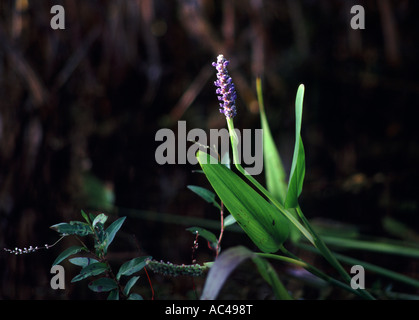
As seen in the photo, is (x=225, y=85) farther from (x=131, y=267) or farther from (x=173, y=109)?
(x=173, y=109)

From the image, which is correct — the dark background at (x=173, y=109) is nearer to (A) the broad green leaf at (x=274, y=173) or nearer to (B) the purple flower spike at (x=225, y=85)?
(A) the broad green leaf at (x=274, y=173)

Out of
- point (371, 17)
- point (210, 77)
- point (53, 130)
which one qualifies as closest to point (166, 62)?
point (210, 77)

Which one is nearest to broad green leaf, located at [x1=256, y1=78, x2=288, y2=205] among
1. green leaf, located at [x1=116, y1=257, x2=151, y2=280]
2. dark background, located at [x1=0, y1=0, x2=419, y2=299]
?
dark background, located at [x1=0, y1=0, x2=419, y2=299]

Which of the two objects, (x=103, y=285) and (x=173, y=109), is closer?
(x=103, y=285)

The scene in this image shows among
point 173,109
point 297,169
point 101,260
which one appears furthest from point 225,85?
point 173,109
